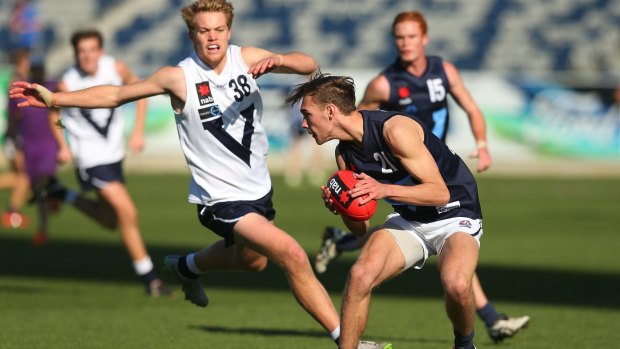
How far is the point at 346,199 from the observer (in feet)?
20.8

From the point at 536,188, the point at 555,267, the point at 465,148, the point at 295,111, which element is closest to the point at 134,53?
the point at 295,111

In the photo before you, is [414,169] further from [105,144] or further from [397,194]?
[105,144]

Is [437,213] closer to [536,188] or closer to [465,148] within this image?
[536,188]

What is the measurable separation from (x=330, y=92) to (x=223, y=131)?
1291mm

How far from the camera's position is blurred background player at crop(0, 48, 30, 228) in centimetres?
1495

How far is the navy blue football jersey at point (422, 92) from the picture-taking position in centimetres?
940

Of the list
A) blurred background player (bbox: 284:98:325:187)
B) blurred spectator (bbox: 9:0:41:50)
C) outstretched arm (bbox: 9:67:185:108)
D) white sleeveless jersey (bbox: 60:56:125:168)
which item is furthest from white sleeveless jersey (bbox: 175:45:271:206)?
blurred spectator (bbox: 9:0:41:50)

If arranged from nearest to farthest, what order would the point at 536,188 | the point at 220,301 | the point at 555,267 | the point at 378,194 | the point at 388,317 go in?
1. the point at 378,194
2. the point at 388,317
3. the point at 220,301
4. the point at 555,267
5. the point at 536,188

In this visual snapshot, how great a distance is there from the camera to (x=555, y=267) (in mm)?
13117

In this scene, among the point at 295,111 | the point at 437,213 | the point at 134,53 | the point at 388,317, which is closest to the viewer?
the point at 437,213

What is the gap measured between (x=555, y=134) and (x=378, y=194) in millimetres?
24708

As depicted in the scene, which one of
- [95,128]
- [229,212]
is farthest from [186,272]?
[95,128]

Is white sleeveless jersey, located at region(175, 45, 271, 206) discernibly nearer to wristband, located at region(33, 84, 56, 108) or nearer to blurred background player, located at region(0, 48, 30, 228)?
wristband, located at region(33, 84, 56, 108)

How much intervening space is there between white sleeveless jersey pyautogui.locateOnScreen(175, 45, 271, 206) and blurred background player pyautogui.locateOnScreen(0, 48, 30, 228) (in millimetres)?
7482
